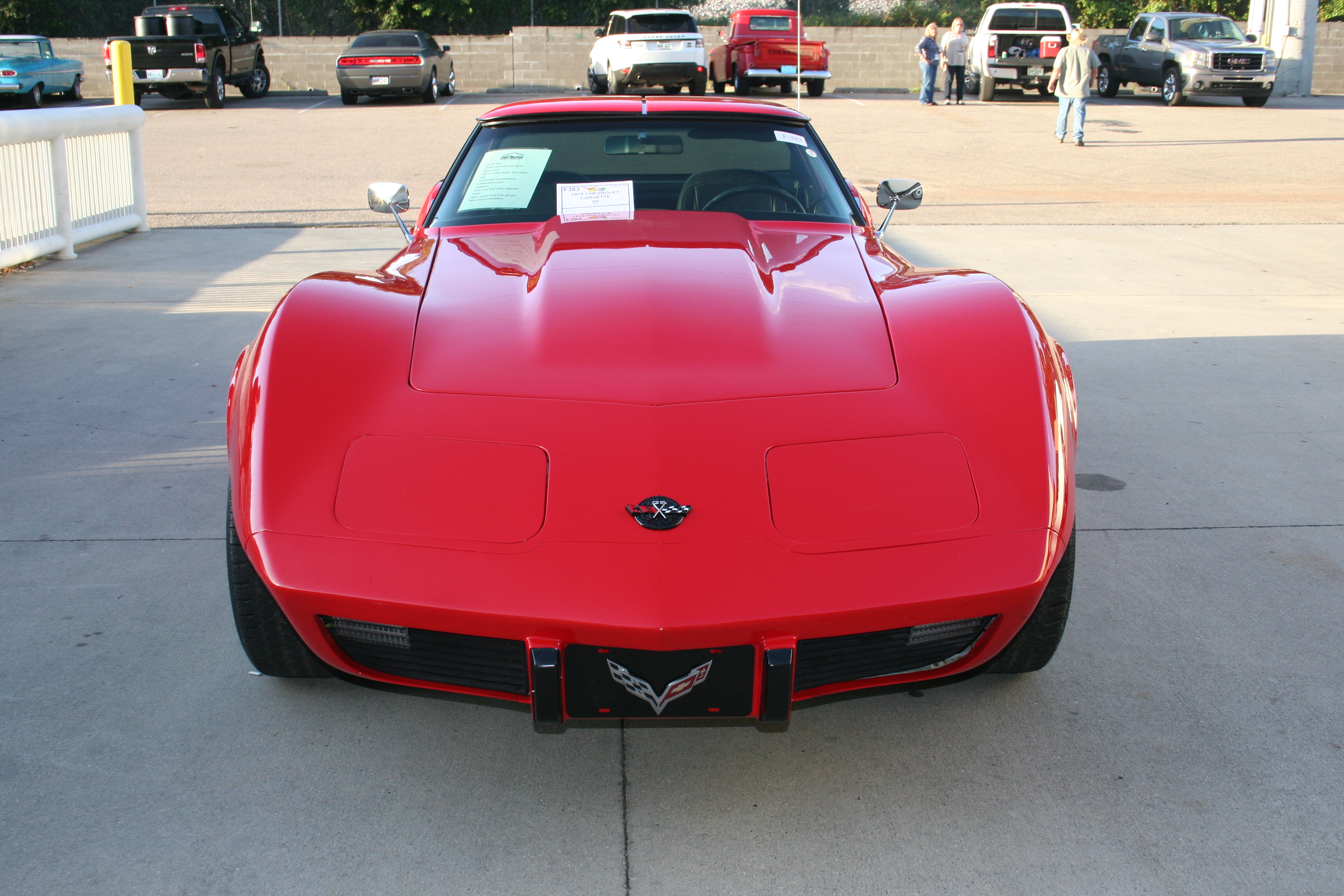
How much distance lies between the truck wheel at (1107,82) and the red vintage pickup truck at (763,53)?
19.1 ft

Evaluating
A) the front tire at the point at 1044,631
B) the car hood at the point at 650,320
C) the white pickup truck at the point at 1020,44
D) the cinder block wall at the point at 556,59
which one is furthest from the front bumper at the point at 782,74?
the front tire at the point at 1044,631

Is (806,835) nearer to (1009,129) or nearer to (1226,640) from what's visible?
(1226,640)

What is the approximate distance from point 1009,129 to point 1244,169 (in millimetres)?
4797

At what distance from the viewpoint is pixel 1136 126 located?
17016 millimetres

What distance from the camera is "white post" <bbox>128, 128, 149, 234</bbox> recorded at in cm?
865

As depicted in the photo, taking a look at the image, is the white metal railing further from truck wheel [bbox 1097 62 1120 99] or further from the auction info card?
truck wheel [bbox 1097 62 1120 99]

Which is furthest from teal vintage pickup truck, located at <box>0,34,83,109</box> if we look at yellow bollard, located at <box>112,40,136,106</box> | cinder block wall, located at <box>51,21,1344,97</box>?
yellow bollard, located at <box>112,40,136,106</box>

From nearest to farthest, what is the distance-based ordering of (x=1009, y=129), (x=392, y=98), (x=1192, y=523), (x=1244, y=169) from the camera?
(x=1192, y=523) → (x=1244, y=169) → (x=1009, y=129) → (x=392, y=98)

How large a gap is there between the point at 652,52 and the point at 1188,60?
9959 mm

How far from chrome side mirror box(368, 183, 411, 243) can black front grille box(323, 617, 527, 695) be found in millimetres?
2322

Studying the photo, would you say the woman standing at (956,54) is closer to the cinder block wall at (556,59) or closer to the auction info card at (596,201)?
the cinder block wall at (556,59)

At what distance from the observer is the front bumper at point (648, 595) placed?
1.90m

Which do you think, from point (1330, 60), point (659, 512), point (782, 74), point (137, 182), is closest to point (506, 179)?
point (659, 512)

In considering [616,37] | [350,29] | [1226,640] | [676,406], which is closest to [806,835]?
[676,406]
